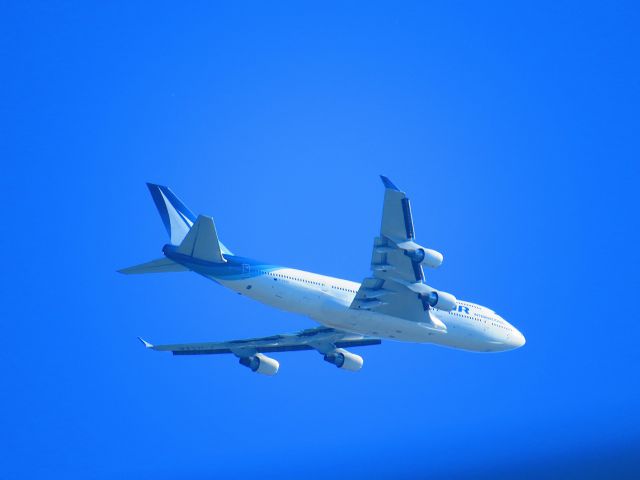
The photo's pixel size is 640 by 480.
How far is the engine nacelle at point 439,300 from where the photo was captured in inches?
2293

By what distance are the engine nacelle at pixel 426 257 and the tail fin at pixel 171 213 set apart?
1074 centimetres

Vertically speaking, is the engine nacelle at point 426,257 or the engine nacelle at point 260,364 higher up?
the engine nacelle at point 426,257

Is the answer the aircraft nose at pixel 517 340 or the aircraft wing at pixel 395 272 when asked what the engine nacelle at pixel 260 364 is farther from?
the aircraft nose at pixel 517 340

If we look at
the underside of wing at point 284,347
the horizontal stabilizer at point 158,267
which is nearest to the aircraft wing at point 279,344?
the underside of wing at point 284,347

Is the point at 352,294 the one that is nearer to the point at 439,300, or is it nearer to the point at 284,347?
the point at 439,300

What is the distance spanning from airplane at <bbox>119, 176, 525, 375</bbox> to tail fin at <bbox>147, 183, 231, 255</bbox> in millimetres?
51

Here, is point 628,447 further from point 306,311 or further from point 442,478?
point 306,311

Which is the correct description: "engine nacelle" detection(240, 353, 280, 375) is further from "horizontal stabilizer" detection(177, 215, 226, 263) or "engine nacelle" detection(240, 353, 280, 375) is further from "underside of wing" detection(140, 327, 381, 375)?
"horizontal stabilizer" detection(177, 215, 226, 263)

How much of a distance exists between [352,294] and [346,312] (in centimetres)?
107

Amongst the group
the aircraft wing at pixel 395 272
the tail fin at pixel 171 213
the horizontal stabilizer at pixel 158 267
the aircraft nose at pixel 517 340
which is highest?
the tail fin at pixel 171 213

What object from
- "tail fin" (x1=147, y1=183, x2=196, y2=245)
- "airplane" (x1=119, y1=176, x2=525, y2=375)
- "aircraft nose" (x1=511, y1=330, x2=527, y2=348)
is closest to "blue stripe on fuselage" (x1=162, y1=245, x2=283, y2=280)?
"airplane" (x1=119, y1=176, x2=525, y2=375)

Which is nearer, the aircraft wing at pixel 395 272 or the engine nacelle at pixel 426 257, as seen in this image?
the aircraft wing at pixel 395 272

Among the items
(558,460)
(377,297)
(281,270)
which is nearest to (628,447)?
(558,460)

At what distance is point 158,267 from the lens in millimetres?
56875
